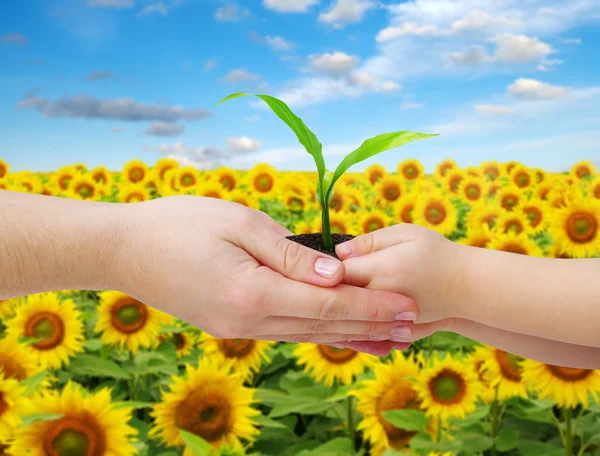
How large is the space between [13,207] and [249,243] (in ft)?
1.79

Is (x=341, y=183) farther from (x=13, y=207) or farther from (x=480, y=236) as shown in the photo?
(x=13, y=207)

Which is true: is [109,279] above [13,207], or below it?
below

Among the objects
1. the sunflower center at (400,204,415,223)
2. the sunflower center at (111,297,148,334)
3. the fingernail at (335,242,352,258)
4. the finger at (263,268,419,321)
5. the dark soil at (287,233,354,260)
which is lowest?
the sunflower center at (111,297,148,334)

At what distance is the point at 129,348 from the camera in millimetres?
2602

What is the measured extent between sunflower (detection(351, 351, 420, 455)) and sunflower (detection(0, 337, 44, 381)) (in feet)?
3.64

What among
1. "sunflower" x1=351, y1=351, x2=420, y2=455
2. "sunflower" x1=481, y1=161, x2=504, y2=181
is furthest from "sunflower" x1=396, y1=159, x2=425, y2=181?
"sunflower" x1=351, y1=351, x2=420, y2=455

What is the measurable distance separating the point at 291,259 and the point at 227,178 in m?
3.44

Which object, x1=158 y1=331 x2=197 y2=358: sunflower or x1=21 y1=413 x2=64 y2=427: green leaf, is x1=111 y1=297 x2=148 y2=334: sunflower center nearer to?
x1=158 y1=331 x2=197 y2=358: sunflower

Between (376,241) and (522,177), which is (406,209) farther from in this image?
(376,241)

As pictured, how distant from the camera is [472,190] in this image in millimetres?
4617

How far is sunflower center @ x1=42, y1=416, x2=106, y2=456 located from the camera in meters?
1.81

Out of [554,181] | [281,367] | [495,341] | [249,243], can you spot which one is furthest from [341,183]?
[249,243]

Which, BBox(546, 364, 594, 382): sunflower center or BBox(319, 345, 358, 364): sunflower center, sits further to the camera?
BBox(319, 345, 358, 364): sunflower center

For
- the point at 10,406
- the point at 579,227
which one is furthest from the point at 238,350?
the point at 579,227
